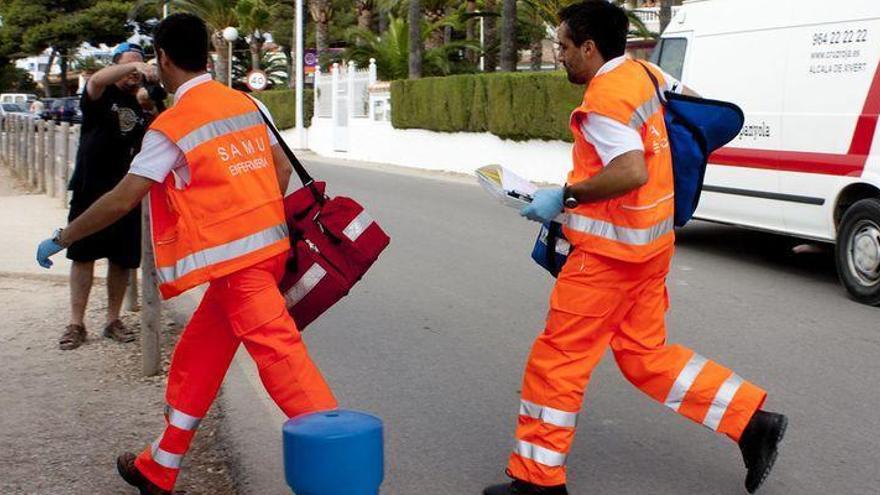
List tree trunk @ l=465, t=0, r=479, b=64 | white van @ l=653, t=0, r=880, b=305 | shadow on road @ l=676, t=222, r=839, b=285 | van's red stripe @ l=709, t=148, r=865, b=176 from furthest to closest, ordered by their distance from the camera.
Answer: tree trunk @ l=465, t=0, r=479, b=64 → shadow on road @ l=676, t=222, r=839, b=285 → van's red stripe @ l=709, t=148, r=865, b=176 → white van @ l=653, t=0, r=880, b=305

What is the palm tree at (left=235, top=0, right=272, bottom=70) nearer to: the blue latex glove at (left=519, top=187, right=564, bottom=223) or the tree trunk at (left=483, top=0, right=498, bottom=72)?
the tree trunk at (left=483, top=0, right=498, bottom=72)

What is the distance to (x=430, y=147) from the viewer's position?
2822 cm

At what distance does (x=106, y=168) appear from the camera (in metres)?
7.16

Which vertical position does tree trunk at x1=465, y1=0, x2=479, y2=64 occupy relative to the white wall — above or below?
above

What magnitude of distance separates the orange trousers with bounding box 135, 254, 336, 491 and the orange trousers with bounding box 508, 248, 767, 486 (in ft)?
2.50

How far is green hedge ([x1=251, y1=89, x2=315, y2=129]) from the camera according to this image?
39906mm

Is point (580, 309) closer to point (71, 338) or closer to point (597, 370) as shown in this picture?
point (597, 370)

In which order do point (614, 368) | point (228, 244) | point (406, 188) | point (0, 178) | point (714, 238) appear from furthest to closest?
1. point (0, 178)
2. point (406, 188)
3. point (714, 238)
4. point (614, 368)
5. point (228, 244)

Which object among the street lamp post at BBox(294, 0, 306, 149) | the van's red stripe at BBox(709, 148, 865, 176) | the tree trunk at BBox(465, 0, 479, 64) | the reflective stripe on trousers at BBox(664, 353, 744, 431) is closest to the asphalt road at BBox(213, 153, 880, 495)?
the reflective stripe on trousers at BBox(664, 353, 744, 431)

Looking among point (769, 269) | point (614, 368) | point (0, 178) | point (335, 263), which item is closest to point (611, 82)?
point (335, 263)

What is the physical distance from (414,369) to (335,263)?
8.84 feet

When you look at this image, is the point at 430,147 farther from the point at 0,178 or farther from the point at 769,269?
the point at 769,269

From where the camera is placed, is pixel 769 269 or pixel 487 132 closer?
pixel 769 269

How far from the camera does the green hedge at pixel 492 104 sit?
2186 centimetres
